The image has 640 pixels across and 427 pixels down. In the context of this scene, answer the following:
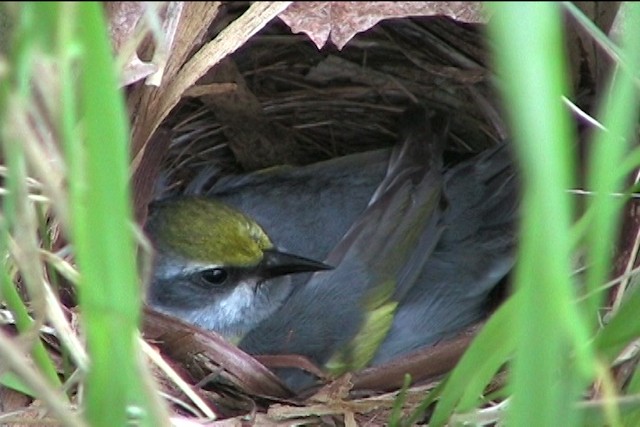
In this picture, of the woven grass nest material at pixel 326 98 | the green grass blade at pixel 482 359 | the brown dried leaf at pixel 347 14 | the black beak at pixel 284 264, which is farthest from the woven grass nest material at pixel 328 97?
the green grass blade at pixel 482 359

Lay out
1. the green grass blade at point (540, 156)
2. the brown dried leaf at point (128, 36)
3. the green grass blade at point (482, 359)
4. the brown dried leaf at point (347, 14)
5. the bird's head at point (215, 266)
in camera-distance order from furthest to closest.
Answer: the bird's head at point (215, 266) → the brown dried leaf at point (347, 14) → the brown dried leaf at point (128, 36) → the green grass blade at point (482, 359) → the green grass blade at point (540, 156)

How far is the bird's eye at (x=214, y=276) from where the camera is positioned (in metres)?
3.15

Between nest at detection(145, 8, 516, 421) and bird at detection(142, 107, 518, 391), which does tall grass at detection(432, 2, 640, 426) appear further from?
nest at detection(145, 8, 516, 421)

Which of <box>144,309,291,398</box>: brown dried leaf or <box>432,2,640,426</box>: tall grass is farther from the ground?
<box>432,2,640,426</box>: tall grass

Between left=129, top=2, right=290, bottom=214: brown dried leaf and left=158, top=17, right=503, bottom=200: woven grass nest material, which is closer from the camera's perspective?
left=129, top=2, right=290, bottom=214: brown dried leaf

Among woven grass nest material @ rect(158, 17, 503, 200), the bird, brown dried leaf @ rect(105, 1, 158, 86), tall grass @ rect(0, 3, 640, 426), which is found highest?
tall grass @ rect(0, 3, 640, 426)

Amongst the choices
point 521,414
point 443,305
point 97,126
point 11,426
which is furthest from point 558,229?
→ point 443,305

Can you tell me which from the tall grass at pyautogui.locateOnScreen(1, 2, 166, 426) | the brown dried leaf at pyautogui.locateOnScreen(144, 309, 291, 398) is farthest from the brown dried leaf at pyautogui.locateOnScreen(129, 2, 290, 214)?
the tall grass at pyautogui.locateOnScreen(1, 2, 166, 426)

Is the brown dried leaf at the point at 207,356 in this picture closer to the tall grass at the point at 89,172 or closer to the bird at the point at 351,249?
the bird at the point at 351,249

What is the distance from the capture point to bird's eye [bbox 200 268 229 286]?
10.3ft

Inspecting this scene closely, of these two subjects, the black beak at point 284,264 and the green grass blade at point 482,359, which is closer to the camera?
the green grass blade at point 482,359

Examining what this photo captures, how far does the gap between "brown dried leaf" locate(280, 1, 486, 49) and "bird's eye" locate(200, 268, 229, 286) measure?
2.40ft

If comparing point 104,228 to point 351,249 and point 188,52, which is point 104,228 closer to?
point 188,52

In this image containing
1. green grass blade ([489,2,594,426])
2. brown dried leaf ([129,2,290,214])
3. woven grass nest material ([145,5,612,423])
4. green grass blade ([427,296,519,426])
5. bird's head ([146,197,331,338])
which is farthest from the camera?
woven grass nest material ([145,5,612,423])
